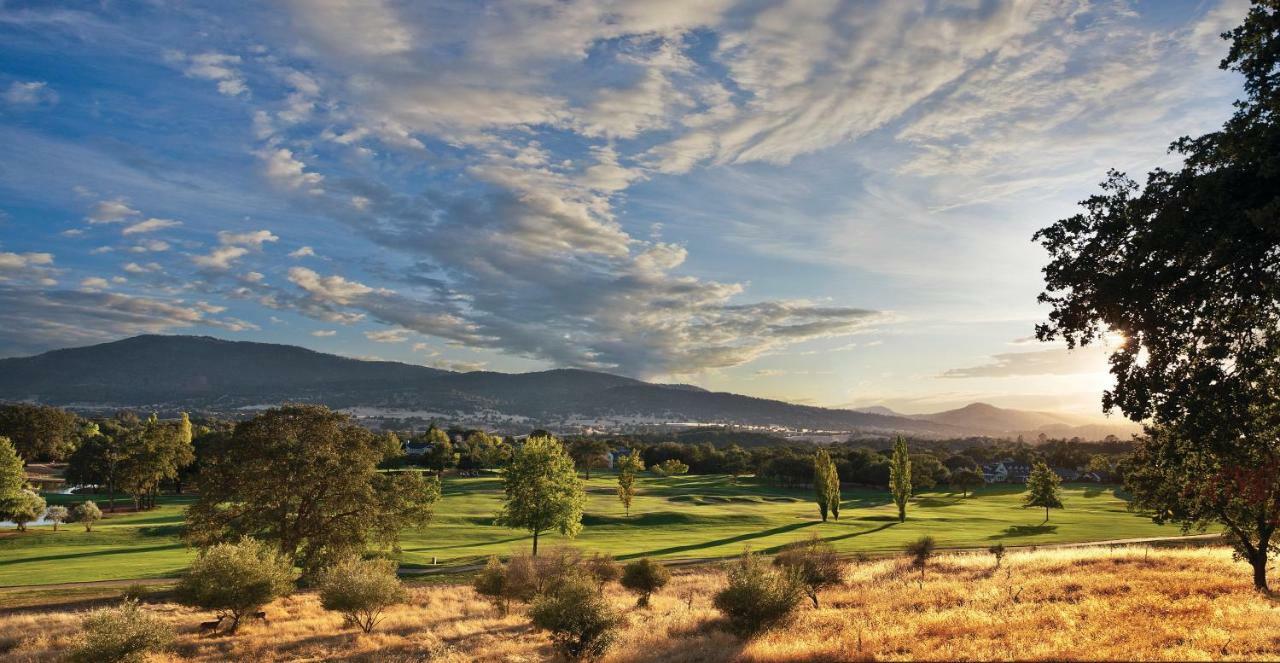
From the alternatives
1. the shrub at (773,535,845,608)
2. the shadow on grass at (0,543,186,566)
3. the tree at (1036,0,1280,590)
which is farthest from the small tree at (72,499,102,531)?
the tree at (1036,0,1280,590)

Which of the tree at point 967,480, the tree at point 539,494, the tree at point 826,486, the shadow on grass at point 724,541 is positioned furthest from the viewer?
the tree at point 967,480

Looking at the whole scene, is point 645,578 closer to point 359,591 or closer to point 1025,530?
point 359,591

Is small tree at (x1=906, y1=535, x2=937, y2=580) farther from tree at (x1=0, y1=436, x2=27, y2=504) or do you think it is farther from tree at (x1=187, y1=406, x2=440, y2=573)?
tree at (x1=0, y1=436, x2=27, y2=504)

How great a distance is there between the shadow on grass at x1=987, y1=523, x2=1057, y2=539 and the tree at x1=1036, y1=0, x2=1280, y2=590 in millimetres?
51705

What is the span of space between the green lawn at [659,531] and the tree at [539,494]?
4.52 metres

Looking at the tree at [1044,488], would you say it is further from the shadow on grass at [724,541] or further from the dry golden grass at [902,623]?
the dry golden grass at [902,623]

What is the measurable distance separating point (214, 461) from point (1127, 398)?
46.3 m

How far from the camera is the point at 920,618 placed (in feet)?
77.3

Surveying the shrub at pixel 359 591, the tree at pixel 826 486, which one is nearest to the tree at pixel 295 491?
the shrub at pixel 359 591

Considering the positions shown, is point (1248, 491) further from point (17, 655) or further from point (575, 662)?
point (17, 655)

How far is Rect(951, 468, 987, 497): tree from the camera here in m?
127

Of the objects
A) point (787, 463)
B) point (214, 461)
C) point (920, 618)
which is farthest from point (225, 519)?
point (787, 463)

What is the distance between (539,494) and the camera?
2120 inches

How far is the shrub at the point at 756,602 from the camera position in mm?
23625
